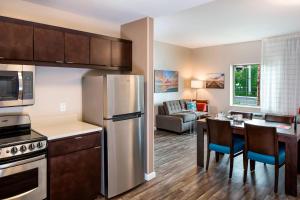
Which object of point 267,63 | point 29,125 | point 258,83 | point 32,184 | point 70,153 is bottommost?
point 32,184

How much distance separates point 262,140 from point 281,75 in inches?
150

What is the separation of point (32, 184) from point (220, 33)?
5132 mm

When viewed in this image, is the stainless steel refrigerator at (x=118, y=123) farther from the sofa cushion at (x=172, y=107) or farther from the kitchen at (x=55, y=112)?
the sofa cushion at (x=172, y=107)

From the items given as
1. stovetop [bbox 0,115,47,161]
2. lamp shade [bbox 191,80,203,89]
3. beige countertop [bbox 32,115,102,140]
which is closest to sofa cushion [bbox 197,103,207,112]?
lamp shade [bbox 191,80,203,89]

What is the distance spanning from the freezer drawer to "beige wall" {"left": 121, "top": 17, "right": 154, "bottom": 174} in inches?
7.0

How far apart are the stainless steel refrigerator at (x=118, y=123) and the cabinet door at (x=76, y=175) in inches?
4.8

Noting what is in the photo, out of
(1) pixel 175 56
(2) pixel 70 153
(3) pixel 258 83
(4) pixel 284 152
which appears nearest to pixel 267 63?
(3) pixel 258 83

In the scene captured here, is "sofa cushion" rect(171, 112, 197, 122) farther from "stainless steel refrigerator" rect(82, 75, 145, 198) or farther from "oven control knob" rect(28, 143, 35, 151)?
"oven control knob" rect(28, 143, 35, 151)

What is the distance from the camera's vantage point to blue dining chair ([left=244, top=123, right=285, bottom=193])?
2.70 m

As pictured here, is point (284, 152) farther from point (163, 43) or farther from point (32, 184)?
point (163, 43)

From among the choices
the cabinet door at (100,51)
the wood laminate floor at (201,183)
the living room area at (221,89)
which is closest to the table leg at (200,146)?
the living room area at (221,89)

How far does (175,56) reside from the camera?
7.07m

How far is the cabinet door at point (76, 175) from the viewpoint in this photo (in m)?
2.24

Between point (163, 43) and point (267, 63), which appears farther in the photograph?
point (163, 43)
